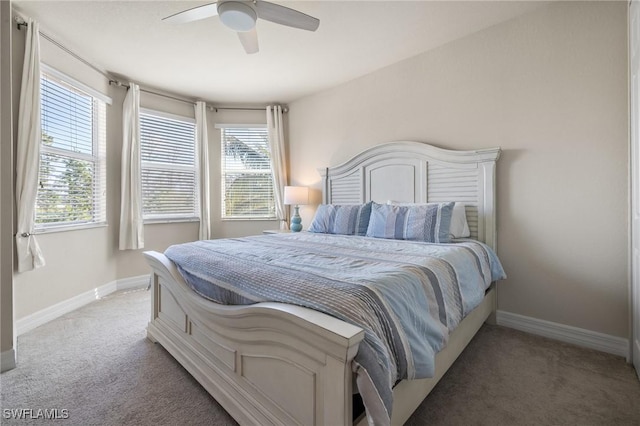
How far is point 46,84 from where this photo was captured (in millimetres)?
2680

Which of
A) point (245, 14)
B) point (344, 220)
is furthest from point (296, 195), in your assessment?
point (245, 14)

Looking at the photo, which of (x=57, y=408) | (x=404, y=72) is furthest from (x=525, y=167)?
(x=57, y=408)

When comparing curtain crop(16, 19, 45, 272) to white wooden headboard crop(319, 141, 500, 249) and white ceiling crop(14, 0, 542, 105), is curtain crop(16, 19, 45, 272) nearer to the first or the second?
white ceiling crop(14, 0, 542, 105)

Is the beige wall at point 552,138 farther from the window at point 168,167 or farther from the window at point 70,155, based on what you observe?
the window at point 70,155

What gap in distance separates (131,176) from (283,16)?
Result: 276 cm

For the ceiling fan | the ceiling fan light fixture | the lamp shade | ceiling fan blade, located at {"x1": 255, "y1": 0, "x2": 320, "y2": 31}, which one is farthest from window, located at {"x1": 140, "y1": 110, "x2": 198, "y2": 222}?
ceiling fan blade, located at {"x1": 255, "y1": 0, "x2": 320, "y2": 31}

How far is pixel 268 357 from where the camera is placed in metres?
1.18

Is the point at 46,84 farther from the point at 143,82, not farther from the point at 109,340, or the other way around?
the point at 109,340

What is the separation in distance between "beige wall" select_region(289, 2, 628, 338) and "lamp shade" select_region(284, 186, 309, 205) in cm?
164

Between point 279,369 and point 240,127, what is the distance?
12.7 ft

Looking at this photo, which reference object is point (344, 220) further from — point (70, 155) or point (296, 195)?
point (70, 155)

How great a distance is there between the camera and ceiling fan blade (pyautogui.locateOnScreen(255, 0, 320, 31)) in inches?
69.6

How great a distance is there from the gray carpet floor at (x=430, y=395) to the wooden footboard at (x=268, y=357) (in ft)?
0.56

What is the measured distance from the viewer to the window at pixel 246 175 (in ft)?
14.4
